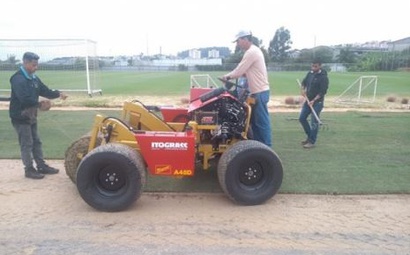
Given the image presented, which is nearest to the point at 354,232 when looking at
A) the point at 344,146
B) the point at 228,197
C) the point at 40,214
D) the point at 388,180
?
the point at 228,197

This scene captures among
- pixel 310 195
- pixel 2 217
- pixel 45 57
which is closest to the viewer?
pixel 2 217

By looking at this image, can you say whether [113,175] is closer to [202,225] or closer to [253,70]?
[202,225]

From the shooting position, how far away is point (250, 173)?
5.65m

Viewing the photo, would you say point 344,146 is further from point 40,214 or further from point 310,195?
point 40,214

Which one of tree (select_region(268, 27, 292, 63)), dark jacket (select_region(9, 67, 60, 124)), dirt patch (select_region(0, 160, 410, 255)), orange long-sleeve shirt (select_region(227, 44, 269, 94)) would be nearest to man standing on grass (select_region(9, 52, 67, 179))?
dark jacket (select_region(9, 67, 60, 124))

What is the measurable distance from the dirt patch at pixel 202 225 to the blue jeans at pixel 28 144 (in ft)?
2.06

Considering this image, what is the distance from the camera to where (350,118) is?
1348 centimetres

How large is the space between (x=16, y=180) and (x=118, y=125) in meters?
2.11

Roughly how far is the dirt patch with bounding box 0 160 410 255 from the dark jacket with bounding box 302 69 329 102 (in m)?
3.41

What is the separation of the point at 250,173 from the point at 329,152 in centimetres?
340

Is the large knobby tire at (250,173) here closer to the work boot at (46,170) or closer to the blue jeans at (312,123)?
the work boot at (46,170)

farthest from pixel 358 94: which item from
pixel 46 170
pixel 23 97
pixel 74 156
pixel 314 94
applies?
pixel 23 97

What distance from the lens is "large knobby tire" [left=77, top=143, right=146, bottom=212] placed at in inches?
207

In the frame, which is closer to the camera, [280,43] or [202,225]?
[202,225]
